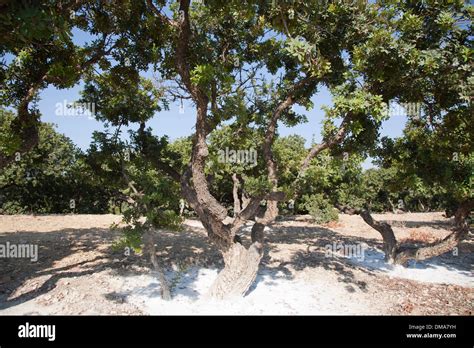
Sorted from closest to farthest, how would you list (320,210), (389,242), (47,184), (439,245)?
(439,245) < (389,242) < (320,210) < (47,184)

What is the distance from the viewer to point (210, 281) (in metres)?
9.63

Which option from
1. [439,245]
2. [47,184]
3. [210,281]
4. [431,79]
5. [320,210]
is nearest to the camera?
[431,79]

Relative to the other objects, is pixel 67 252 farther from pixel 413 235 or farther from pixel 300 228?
pixel 413 235

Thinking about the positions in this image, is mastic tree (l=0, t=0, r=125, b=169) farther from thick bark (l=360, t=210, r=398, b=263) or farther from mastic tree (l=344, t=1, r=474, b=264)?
thick bark (l=360, t=210, r=398, b=263)

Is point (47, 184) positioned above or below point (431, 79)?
below

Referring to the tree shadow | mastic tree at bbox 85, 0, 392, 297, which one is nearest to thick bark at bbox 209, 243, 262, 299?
mastic tree at bbox 85, 0, 392, 297

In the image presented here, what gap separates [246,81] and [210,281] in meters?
6.26

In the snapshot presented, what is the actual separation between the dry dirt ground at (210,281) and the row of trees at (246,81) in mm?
1255

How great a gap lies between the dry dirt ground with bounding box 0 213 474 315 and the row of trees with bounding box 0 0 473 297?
4.12 feet

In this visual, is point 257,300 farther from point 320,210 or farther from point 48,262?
point 320,210

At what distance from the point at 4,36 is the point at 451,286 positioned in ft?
42.6

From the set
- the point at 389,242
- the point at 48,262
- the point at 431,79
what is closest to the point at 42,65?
the point at 48,262

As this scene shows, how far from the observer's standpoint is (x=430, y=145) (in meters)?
10.4
